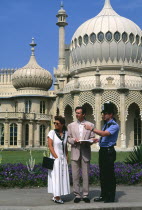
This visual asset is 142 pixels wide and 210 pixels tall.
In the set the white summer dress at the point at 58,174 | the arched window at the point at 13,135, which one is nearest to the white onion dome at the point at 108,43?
the arched window at the point at 13,135

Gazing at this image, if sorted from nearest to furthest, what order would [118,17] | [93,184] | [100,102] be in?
[93,184] < [100,102] < [118,17]

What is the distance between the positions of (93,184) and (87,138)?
3.49 metres

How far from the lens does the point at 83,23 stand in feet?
153

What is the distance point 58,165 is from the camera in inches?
331

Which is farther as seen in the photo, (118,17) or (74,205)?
(118,17)

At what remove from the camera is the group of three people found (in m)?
8.38

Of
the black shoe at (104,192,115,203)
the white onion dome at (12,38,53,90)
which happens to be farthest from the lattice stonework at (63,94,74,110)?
the black shoe at (104,192,115,203)

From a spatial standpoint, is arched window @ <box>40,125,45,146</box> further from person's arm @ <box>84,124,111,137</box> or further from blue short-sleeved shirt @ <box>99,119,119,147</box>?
person's arm @ <box>84,124,111,137</box>

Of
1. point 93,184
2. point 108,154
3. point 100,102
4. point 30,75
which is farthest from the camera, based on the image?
point 30,75

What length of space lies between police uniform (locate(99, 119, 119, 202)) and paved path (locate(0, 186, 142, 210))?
0.29 m

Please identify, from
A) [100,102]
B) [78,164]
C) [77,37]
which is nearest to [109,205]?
[78,164]

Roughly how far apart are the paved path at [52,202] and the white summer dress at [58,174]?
0.30m

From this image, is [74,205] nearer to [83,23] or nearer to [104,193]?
[104,193]

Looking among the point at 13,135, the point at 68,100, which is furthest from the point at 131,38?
the point at 13,135
